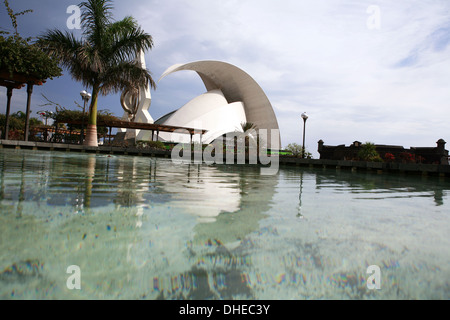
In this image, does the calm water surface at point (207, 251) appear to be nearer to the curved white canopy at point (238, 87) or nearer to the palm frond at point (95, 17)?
the palm frond at point (95, 17)

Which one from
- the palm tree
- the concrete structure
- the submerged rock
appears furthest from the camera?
the concrete structure

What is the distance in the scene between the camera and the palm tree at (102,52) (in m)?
13.5

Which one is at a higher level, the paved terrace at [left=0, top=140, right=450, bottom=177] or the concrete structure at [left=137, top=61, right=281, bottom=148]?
the concrete structure at [left=137, top=61, right=281, bottom=148]

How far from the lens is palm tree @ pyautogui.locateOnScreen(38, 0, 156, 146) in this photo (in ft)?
44.3

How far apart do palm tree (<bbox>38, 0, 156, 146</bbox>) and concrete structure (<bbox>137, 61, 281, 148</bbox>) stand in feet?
45.9

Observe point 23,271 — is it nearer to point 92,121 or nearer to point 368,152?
point 92,121

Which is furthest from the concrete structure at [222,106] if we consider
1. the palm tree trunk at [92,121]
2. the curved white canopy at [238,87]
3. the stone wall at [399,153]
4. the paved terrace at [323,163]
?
the palm tree trunk at [92,121]

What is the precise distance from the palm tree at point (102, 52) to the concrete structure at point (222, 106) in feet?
45.9

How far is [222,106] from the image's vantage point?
104ft

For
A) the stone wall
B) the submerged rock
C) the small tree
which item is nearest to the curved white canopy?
the stone wall

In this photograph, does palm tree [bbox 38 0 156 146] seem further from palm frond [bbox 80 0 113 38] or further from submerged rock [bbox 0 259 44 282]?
submerged rock [bbox 0 259 44 282]
